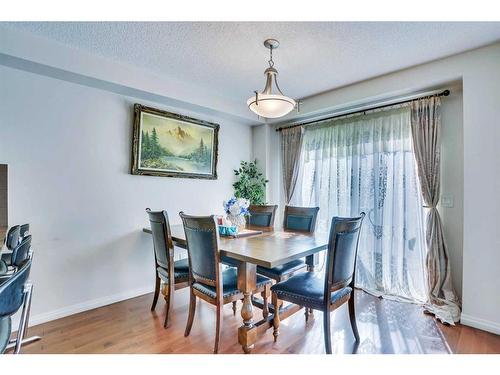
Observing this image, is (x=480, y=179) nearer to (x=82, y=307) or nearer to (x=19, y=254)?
(x=19, y=254)

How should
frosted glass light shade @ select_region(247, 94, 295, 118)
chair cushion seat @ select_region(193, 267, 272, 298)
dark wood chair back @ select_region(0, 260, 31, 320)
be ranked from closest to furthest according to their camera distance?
dark wood chair back @ select_region(0, 260, 31, 320), chair cushion seat @ select_region(193, 267, 272, 298), frosted glass light shade @ select_region(247, 94, 295, 118)

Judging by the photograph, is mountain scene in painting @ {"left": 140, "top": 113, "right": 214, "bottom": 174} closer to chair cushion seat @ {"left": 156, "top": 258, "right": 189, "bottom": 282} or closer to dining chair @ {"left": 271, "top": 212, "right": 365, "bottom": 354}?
chair cushion seat @ {"left": 156, "top": 258, "right": 189, "bottom": 282}

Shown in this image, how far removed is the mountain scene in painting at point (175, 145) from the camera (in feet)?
9.95

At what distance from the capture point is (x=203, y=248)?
195 cm

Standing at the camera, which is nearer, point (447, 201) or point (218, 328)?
point (218, 328)

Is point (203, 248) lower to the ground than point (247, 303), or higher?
higher

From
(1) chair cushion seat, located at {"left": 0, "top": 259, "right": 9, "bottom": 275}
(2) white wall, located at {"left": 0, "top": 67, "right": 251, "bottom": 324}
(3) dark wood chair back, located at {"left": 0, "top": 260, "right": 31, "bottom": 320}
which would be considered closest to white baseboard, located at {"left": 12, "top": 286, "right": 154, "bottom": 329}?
(2) white wall, located at {"left": 0, "top": 67, "right": 251, "bottom": 324}

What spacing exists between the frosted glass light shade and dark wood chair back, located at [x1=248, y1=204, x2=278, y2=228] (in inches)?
52.3

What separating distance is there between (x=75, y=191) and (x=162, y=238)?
1.03 metres

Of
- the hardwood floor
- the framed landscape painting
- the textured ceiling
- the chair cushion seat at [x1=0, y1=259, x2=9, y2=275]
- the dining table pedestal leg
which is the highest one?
the textured ceiling

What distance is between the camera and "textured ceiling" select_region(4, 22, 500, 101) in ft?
6.76

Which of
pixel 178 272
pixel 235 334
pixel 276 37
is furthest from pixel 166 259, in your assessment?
pixel 276 37
